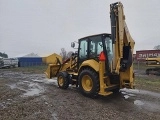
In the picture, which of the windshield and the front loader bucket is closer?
the windshield

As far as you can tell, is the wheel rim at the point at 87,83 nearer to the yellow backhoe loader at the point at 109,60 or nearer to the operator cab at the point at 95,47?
the yellow backhoe loader at the point at 109,60

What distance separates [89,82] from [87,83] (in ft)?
0.54

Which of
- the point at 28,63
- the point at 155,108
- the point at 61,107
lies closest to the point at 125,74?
the point at 155,108

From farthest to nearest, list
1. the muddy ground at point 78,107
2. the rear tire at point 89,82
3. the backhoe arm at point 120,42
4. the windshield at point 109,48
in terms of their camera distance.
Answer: the windshield at point 109,48 < the rear tire at point 89,82 < the backhoe arm at point 120,42 < the muddy ground at point 78,107

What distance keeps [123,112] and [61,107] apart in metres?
2.02

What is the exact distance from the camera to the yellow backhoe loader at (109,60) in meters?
7.90

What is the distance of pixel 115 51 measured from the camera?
7918 mm

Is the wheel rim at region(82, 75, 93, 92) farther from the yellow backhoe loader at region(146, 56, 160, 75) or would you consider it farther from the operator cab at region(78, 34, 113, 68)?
the yellow backhoe loader at region(146, 56, 160, 75)

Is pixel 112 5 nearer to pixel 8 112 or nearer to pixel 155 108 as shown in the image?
pixel 155 108

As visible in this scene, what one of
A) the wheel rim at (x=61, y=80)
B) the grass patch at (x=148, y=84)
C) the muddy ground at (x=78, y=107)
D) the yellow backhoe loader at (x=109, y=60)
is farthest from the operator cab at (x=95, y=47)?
the grass patch at (x=148, y=84)

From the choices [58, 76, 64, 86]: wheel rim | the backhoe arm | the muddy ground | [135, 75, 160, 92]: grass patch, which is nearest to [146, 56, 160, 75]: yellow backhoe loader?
[135, 75, 160, 92]: grass patch

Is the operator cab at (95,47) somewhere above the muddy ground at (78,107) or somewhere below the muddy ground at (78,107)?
above

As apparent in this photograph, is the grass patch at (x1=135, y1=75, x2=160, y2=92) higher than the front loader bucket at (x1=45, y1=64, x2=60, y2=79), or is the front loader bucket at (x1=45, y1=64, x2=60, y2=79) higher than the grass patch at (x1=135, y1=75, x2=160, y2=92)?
the front loader bucket at (x1=45, y1=64, x2=60, y2=79)

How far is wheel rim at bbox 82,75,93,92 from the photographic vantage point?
859 cm
